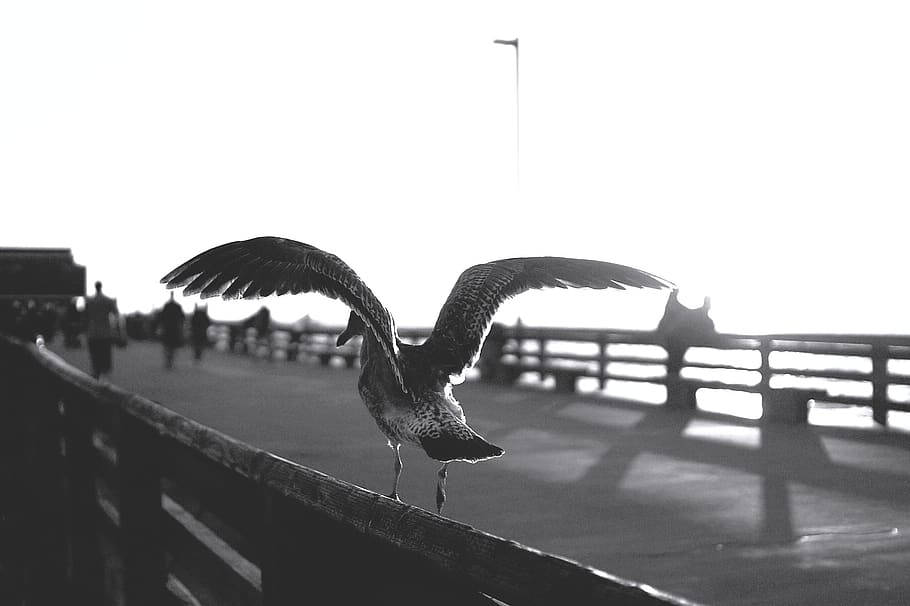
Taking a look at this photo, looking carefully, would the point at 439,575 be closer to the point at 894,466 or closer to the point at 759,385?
the point at 894,466

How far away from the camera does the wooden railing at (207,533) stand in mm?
1863

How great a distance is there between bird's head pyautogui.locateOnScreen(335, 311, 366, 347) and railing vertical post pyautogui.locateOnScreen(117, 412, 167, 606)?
130 centimetres

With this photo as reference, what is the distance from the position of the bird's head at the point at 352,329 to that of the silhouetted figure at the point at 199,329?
2620 centimetres

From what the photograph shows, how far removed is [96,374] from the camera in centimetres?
2180

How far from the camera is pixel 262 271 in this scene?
5395 millimetres

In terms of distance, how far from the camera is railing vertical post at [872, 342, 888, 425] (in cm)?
1269

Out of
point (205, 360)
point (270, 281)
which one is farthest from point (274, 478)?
point (205, 360)

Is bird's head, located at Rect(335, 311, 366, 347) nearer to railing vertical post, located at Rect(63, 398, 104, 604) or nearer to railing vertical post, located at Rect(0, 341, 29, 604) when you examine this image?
railing vertical post, located at Rect(63, 398, 104, 604)

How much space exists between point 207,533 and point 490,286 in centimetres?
200

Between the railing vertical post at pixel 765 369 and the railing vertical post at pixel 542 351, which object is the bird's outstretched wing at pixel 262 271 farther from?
the railing vertical post at pixel 542 351

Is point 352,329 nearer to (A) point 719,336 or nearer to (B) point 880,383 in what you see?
(B) point 880,383

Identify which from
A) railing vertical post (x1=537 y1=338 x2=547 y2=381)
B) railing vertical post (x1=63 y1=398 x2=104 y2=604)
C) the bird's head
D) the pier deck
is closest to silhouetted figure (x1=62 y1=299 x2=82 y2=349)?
railing vertical post (x1=537 y1=338 x2=547 y2=381)

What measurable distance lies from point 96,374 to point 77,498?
15616 mm

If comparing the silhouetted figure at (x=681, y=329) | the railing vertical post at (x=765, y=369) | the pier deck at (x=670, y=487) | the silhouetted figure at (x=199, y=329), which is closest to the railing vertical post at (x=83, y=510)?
the pier deck at (x=670, y=487)
